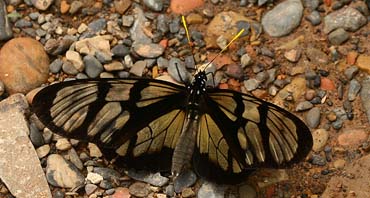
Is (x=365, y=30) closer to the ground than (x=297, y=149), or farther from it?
farther from it

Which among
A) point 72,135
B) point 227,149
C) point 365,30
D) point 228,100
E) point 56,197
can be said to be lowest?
point 56,197

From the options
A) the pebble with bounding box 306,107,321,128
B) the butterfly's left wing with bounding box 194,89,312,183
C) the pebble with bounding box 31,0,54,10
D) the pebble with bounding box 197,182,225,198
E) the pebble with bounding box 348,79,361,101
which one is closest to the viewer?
the butterfly's left wing with bounding box 194,89,312,183

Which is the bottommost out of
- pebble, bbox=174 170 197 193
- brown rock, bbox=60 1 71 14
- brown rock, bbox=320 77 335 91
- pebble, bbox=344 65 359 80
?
pebble, bbox=174 170 197 193

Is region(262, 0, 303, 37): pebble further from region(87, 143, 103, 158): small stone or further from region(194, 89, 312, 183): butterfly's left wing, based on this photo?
region(87, 143, 103, 158): small stone

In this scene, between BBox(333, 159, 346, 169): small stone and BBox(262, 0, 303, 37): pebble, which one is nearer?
BBox(333, 159, 346, 169): small stone

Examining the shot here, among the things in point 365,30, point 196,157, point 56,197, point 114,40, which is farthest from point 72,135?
point 365,30

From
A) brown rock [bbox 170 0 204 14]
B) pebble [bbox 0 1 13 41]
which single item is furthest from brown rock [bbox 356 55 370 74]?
pebble [bbox 0 1 13 41]

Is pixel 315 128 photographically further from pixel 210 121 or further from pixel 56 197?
pixel 56 197
